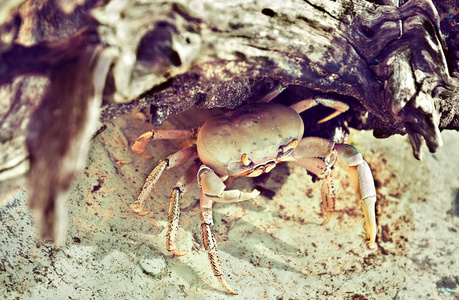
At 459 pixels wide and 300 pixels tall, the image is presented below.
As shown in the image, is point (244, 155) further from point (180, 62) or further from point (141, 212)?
point (180, 62)

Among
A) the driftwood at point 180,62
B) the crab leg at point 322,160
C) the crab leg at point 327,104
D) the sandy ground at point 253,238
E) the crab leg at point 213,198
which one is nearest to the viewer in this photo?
the driftwood at point 180,62

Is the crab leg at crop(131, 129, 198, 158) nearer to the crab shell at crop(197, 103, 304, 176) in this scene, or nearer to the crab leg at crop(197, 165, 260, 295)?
the crab shell at crop(197, 103, 304, 176)

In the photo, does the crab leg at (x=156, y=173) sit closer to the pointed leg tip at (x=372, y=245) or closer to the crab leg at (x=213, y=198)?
the crab leg at (x=213, y=198)

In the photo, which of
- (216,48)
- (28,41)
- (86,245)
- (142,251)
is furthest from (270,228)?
(28,41)

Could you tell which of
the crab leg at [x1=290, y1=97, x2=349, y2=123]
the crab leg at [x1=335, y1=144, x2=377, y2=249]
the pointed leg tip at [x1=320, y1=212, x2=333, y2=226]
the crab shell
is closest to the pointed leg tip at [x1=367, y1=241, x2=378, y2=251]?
the crab leg at [x1=335, y1=144, x2=377, y2=249]

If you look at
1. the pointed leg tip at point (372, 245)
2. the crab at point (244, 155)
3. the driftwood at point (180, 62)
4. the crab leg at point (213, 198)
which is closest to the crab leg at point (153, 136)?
the crab at point (244, 155)

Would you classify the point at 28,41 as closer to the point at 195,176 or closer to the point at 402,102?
the point at 195,176
